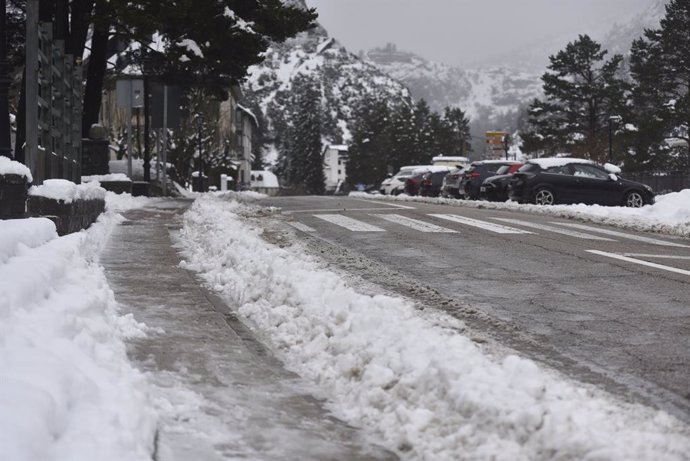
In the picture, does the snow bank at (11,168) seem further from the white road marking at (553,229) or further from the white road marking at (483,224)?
the white road marking at (553,229)

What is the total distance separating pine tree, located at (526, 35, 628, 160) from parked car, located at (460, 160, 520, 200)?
124 feet

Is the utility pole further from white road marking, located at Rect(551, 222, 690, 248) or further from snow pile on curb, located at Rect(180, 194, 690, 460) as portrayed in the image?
white road marking, located at Rect(551, 222, 690, 248)

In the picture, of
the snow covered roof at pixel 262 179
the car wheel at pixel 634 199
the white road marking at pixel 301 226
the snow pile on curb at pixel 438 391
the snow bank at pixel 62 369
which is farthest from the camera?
the snow covered roof at pixel 262 179

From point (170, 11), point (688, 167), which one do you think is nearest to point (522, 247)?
point (170, 11)

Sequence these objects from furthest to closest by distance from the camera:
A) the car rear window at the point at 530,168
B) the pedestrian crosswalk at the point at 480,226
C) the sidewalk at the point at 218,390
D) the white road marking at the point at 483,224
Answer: the car rear window at the point at 530,168 < the white road marking at the point at 483,224 < the pedestrian crosswalk at the point at 480,226 < the sidewalk at the point at 218,390

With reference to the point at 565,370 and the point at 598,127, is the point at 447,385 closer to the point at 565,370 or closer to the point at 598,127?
the point at 565,370

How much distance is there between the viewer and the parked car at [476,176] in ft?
104

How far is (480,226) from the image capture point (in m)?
15.3

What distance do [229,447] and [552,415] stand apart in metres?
1.39

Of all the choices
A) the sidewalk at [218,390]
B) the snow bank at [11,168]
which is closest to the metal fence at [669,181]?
the snow bank at [11,168]

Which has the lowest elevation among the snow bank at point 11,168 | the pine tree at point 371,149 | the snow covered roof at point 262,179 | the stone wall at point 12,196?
the snow covered roof at point 262,179

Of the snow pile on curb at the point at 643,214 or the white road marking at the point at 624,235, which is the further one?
the snow pile on curb at the point at 643,214

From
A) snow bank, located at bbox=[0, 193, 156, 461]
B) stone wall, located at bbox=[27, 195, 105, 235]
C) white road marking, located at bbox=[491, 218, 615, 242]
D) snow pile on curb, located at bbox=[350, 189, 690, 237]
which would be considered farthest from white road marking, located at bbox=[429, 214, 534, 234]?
snow bank, located at bbox=[0, 193, 156, 461]

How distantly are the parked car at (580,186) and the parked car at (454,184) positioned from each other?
24.1 ft
